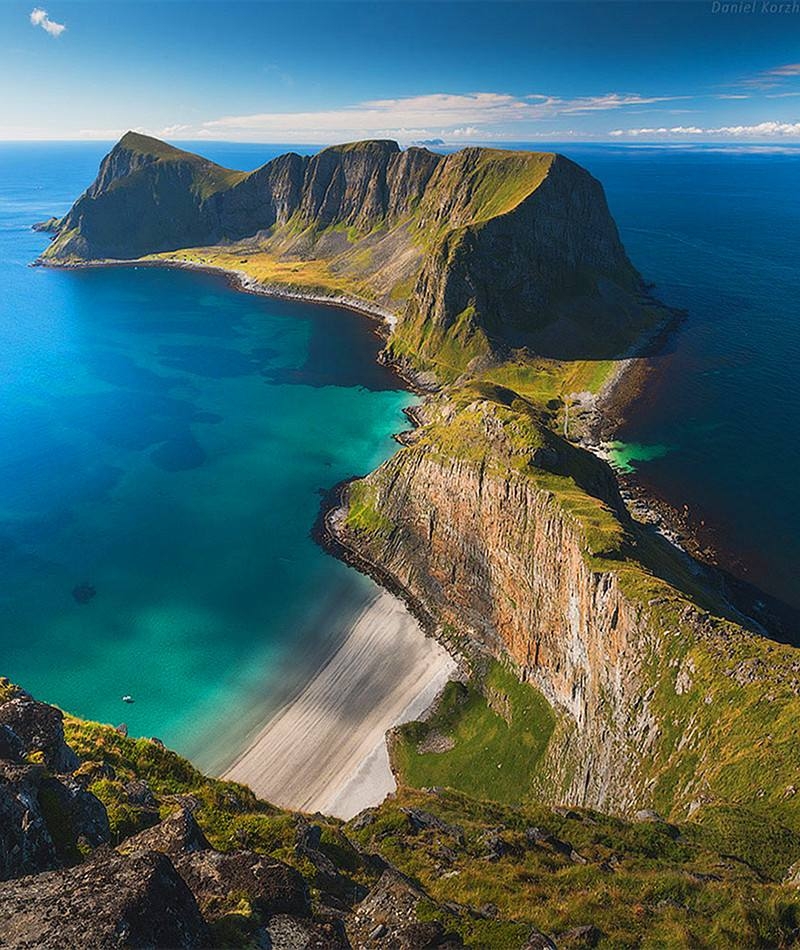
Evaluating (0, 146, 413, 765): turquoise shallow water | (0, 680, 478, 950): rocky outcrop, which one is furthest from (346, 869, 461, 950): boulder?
(0, 146, 413, 765): turquoise shallow water

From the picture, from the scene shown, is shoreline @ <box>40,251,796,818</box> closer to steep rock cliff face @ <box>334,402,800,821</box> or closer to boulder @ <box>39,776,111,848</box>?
steep rock cliff face @ <box>334,402,800,821</box>

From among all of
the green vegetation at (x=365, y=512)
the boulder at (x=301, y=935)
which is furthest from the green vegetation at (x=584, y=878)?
the green vegetation at (x=365, y=512)

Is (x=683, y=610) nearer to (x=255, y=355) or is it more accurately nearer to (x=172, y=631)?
(x=172, y=631)

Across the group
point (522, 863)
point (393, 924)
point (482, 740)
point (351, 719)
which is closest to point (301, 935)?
point (393, 924)

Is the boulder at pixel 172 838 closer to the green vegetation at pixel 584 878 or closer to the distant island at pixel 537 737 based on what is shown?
the distant island at pixel 537 737

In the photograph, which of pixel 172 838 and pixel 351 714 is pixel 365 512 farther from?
pixel 172 838

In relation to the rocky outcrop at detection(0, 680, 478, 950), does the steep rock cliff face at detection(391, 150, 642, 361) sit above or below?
above
